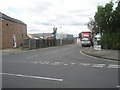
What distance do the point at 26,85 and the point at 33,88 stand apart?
53 cm

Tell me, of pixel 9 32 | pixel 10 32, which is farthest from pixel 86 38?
pixel 9 32

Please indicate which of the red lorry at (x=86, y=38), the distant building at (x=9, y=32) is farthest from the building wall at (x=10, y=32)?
the red lorry at (x=86, y=38)

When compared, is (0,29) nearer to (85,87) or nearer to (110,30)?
(110,30)

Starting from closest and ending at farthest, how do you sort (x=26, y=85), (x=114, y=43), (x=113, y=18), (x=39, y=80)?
(x=26, y=85) < (x=39, y=80) < (x=114, y=43) < (x=113, y=18)

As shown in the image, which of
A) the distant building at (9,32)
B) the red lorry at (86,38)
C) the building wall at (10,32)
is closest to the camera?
the distant building at (9,32)

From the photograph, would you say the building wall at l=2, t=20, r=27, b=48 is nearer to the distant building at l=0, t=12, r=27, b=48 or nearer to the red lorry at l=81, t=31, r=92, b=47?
the distant building at l=0, t=12, r=27, b=48

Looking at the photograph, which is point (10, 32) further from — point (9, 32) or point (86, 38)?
point (86, 38)

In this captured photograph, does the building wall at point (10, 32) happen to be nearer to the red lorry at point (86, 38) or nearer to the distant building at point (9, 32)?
the distant building at point (9, 32)

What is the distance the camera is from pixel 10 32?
35.0m

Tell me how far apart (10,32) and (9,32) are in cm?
51

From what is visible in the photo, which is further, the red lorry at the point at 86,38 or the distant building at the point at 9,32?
the red lorry at the point at 86,38

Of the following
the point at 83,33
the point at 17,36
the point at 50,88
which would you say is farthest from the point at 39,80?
the point at 83,33

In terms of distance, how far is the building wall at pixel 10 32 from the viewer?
3231cm

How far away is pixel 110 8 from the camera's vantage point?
29.6 meters
